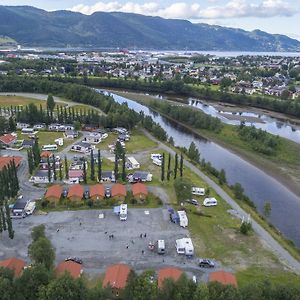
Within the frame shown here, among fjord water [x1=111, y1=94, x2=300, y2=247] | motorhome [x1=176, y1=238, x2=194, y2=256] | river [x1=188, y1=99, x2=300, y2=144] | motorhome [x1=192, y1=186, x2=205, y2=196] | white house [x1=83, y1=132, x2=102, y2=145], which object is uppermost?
motorhome [x1=176, y1=238, x2=194, y2=256]

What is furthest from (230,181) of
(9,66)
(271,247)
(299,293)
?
(9,66)

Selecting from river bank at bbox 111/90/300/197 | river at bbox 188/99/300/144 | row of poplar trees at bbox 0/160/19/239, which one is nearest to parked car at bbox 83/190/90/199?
row of poplar trees at bbox 0/160/19/239

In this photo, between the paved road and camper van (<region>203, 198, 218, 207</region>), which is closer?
the paved road

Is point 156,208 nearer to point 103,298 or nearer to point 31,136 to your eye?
point 103,298

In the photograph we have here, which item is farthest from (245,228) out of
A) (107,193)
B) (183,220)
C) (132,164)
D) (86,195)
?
(132,164)

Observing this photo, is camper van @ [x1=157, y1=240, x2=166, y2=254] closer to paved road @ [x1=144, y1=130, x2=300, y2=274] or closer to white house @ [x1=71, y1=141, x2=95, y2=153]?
paved road @ [x1=144, y1=130, x2=300, y2=274]

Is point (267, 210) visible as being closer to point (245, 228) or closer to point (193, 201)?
point (245, 228)
